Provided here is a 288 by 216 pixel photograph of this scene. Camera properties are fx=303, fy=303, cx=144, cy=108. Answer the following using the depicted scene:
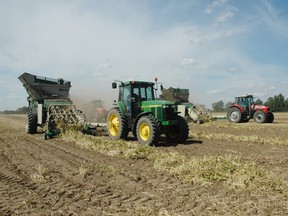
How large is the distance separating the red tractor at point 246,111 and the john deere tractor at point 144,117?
10321 mm

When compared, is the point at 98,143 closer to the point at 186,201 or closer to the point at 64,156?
the point at 64,156

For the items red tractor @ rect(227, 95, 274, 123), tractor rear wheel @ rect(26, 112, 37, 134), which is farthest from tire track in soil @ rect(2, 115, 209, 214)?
red tractor @ rect(227, 95, 274, 123)

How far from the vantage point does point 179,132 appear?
1073 cm

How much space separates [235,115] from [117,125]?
435 inches

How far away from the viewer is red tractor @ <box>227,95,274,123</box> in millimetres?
19562

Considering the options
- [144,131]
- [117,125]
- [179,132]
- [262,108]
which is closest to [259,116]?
[262,108]

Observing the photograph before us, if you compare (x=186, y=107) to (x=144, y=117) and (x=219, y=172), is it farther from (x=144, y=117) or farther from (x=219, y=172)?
(x=219, y=172)

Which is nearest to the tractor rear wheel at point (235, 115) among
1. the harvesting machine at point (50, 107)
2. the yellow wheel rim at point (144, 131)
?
the harvesting machine at point (50, 107)

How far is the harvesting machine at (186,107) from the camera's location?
20375mm

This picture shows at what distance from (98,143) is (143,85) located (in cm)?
271

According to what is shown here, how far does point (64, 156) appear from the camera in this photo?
8195 millimetres

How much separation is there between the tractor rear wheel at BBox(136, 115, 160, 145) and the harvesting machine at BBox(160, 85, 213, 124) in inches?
388

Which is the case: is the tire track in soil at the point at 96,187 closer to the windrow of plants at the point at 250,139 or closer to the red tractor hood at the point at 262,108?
the windrow of plants at the point at 250,139

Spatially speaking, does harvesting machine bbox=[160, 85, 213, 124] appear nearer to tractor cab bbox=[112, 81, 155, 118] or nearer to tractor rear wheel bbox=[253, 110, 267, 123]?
tractor rear wheel bbox=[253, 110, 267, 123]
